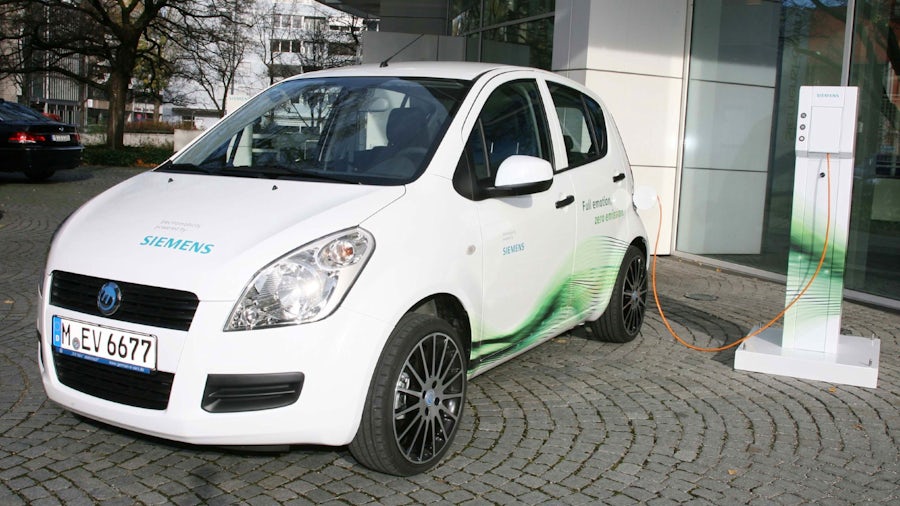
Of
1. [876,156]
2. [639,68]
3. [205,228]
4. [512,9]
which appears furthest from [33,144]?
[205,228]

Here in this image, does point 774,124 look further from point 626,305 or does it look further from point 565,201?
point 565,201

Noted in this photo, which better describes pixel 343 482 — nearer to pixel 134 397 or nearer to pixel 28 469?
pixel 134 397

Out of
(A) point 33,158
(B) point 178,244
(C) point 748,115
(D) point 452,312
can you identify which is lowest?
(D) point 452,312

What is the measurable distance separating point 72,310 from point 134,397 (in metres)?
0.48

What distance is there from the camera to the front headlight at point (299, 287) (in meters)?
3.34

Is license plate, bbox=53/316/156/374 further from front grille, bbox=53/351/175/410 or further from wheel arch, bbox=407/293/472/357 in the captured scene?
wheel arch, bbox=407/293/472/357

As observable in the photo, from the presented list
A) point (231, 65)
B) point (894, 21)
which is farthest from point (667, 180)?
point (231, 65)

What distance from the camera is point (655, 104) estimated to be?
11.0m

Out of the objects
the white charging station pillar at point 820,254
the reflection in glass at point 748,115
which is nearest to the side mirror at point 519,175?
the white charging station pillar at point 820,254

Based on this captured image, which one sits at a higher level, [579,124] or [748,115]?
[748,115]

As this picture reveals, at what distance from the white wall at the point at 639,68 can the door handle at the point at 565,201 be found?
18.6ft

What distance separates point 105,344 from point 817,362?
4.21 m

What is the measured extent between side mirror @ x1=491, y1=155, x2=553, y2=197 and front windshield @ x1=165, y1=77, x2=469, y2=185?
1.15 feet

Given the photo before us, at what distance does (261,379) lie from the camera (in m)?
3.30
